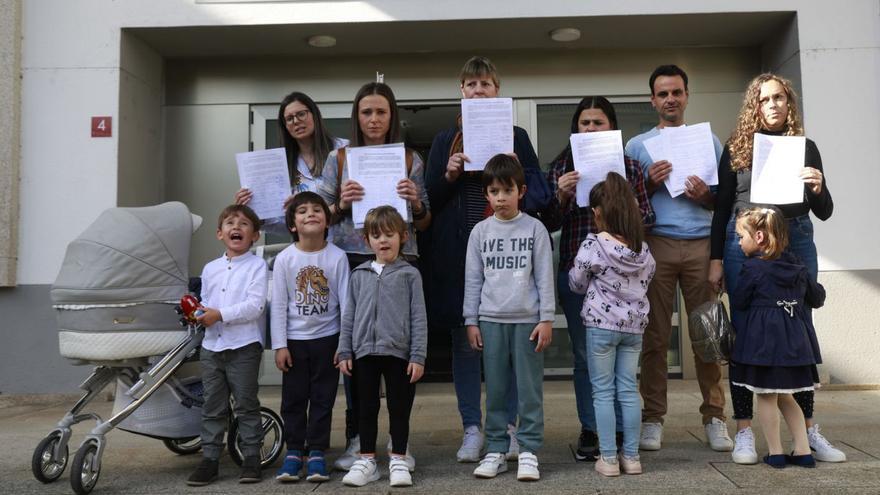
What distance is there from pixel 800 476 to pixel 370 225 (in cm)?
238

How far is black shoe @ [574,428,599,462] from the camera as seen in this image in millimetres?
4004

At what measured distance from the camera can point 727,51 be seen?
24.2 feet

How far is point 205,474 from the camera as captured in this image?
12.1ft

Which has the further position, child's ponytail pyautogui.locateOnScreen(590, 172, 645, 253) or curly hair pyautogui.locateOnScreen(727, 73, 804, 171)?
curly hair pyautogui.locateOnScreen(727, 73, 804, 171)

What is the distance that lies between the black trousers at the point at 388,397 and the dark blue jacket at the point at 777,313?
1.70 m

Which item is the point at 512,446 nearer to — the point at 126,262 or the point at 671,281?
the point at 671,281

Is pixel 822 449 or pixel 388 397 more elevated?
pixel 388 397

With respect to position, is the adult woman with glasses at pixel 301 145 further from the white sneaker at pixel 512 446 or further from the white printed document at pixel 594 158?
the white sneaker at pixel 512 446

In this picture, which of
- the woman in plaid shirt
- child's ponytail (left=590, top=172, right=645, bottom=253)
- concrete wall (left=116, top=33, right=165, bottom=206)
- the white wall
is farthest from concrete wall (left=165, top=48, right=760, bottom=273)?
child's ponytail (left=590, top=172, right=645, bottom=253)

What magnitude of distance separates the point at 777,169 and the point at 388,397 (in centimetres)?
228

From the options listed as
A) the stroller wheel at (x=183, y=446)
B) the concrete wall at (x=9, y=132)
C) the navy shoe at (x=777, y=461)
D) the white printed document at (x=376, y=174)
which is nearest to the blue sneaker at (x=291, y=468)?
the stroller wheel at (x=183, y=446)

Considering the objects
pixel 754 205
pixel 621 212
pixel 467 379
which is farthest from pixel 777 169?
pixel 467 379

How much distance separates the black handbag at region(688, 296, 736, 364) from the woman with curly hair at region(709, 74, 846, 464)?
14 cm

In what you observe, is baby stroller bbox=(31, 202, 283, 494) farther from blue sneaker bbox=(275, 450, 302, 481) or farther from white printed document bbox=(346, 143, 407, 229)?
white printed document bbox=(346, 143, 407, 229)
